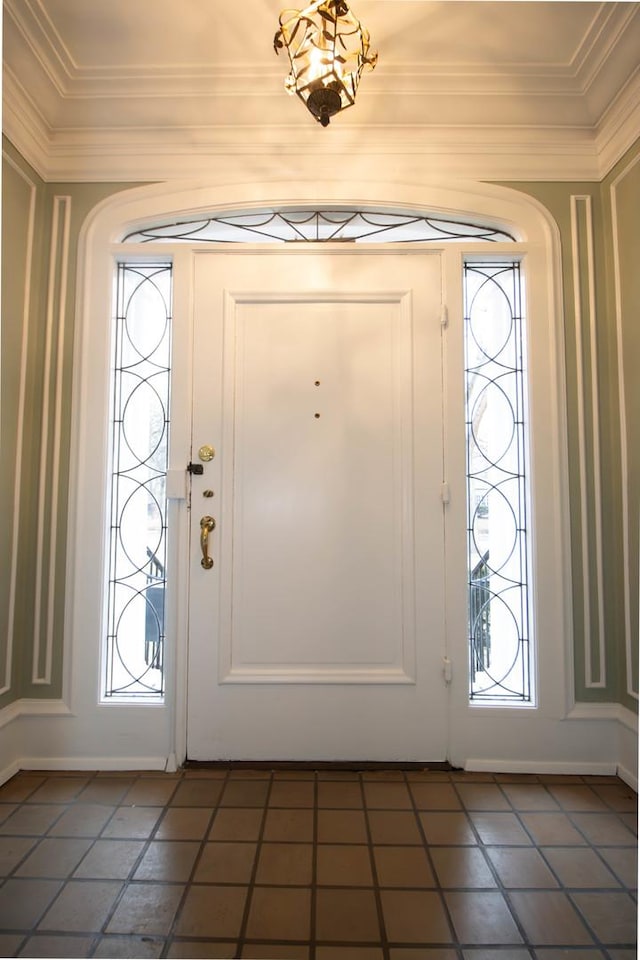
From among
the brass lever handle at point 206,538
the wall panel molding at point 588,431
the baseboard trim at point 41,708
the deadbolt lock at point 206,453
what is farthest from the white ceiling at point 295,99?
the baseboard trim at point 41,708

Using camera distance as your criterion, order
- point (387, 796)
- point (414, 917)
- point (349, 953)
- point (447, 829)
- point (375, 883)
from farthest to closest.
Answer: point (387, 796), point (447, 829), point (375, 883), point (414, 917), point (349, 953)

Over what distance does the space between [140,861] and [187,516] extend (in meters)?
1.14

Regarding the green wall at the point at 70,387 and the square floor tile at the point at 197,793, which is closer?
the square floor tile at the point at 197,793

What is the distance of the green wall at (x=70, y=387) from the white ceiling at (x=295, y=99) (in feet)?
0.53

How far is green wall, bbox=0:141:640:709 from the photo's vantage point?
2.03 m

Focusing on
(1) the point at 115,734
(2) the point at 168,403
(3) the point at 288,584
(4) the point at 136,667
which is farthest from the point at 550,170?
(1) the point at 115,734

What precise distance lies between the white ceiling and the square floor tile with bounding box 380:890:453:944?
257 cm

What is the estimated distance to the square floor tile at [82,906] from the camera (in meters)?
1.31

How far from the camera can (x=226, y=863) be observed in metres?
1.52

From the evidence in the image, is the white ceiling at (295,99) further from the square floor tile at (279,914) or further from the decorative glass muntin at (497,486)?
the square floor tile at (279,914)

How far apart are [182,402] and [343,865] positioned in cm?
170

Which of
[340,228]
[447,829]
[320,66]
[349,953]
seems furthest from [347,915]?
[340,228]

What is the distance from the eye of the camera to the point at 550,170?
2.20 meters

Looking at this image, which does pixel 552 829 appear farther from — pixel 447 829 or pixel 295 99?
pixel 295 99
